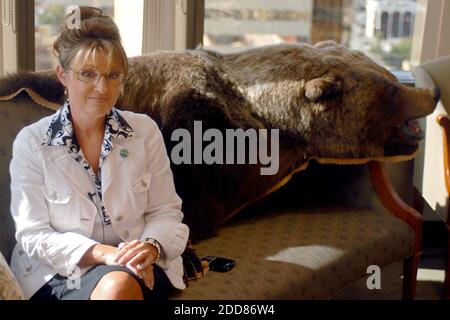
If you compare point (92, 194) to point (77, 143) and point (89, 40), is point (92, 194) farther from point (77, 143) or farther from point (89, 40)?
point (89, 40)

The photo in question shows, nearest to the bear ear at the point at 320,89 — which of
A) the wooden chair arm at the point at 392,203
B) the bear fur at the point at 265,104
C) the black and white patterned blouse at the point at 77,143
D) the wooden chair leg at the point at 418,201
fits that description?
the bear fur at the point at 265,104

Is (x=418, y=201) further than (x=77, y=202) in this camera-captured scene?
Yes

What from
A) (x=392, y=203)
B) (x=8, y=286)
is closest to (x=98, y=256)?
(x=8, y=286)

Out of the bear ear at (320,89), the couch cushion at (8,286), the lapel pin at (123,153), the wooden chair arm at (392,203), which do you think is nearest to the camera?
the couch cushion at (8,286)

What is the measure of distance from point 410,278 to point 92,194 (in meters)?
Result: 1.35

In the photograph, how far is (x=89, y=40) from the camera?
1611 millimetres

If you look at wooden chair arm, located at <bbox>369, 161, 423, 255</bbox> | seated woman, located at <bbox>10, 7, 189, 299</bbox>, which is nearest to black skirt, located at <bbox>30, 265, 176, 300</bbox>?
seated woman, located at <bbox>10, 7, 189, 299</bbox>

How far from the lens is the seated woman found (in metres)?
1.59

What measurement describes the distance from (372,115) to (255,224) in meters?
0.55

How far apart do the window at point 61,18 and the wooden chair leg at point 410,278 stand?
140cm

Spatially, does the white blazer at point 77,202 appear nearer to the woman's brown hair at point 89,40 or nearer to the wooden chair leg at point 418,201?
Answer: the woman's brown hair at point 89,40

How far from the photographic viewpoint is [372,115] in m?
2.38

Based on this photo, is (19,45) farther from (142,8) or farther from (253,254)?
(253,254)

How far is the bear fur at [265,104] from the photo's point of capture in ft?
7.03
